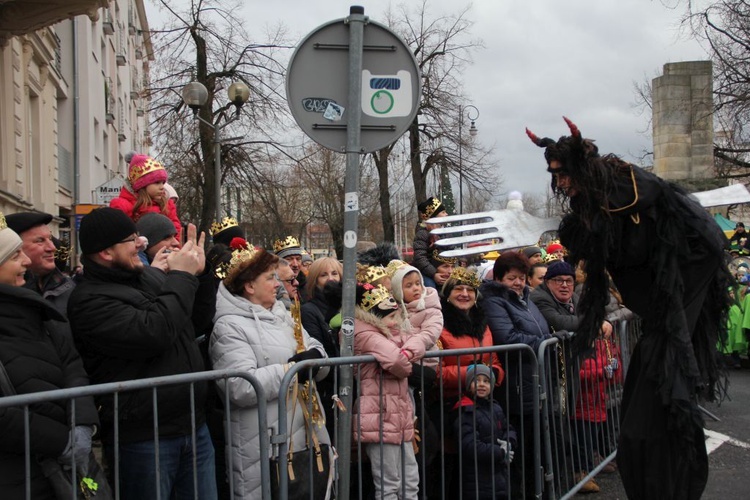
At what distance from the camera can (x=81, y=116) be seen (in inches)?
885

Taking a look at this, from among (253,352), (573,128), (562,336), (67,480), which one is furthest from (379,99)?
(562,336)

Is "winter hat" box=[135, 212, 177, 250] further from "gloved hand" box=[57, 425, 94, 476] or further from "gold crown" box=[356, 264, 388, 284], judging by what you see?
"gloved hand" box=[57, 425, 94, 476]

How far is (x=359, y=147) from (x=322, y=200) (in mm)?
37392

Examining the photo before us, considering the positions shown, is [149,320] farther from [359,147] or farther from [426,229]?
[426,229]

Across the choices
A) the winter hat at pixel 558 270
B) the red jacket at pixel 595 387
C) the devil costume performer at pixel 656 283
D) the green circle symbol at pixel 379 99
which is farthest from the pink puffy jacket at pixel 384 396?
the winter hat at pixel 558 270

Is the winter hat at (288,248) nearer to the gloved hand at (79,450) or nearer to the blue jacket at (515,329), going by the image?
the blue jacket at (515,329)

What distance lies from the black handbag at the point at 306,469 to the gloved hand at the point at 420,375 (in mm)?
806

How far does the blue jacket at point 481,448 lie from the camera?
467 cm

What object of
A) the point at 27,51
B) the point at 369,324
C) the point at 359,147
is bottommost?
the point at 369,324

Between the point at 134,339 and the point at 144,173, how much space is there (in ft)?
6.85

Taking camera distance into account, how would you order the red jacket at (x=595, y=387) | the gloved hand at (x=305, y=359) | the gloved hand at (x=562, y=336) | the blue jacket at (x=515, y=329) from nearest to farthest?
the gloved hand at (x=305, y=359)
the blue jacket at (x=515, y=329)
the gloved hand at (x=562, y=336)
the red jacket at (x=595, y=387)

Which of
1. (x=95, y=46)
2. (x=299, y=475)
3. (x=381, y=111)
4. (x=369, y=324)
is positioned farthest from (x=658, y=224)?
(x=95, y=46)

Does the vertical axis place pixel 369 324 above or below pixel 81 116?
below

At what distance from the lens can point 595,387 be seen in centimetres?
571
